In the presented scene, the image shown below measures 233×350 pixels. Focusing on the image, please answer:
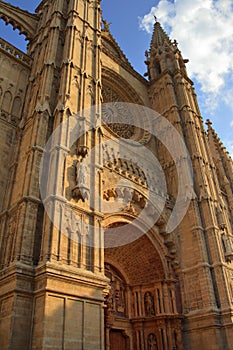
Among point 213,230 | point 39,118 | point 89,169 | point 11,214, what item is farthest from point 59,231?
point 213,230

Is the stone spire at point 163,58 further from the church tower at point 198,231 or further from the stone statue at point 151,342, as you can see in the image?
the stone statue at point 151,342

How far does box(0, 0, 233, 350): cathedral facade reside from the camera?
9.15m

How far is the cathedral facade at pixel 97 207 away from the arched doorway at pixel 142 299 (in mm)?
51

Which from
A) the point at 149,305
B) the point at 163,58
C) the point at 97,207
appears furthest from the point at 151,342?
the point at 163,58

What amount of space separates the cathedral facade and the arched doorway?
0.05 m

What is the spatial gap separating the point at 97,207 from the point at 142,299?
19.7 feet

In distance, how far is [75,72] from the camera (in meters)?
14.6

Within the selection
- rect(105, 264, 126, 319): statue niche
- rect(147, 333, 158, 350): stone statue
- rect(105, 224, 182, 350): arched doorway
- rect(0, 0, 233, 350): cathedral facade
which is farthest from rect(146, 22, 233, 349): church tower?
rect(105, 264, 126, 319): statue niche

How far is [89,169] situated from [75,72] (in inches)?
195

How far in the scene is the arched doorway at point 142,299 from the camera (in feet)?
45.6

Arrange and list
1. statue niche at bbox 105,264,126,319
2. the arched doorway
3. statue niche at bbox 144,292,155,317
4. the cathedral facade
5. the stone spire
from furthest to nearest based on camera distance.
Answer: the stone spire, statue niche at bbox 144,292,155,317, statue niche at bbox 105,264,126,319, the arched doorway, the cathedral facade

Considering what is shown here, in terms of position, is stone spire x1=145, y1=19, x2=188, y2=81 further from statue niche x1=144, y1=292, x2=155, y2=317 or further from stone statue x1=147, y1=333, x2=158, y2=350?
stone statue x1=147, y1=333, x2=158, y2=350

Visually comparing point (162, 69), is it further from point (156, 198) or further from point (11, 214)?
point (11, 214)

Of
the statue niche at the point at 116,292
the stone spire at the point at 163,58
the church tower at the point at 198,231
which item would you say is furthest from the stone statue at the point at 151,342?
the stone spire at the point at 163,58
